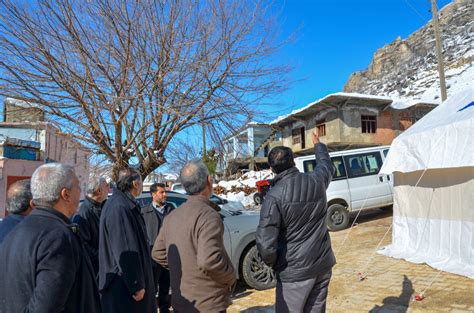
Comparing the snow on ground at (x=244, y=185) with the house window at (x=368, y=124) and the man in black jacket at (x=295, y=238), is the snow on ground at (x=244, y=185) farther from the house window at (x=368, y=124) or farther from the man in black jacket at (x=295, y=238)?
the man in black jacket at (x=295, y=238)

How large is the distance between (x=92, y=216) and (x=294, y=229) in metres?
2.05

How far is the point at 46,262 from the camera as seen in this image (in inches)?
66.2

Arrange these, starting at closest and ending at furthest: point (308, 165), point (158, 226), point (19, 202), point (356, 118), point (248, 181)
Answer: point (19, 202), point (158, 226), point (308, 165), point (248, 181), point (356, 118)

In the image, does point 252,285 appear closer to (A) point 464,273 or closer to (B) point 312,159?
(A) point 464,273

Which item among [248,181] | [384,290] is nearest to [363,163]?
[384,290]

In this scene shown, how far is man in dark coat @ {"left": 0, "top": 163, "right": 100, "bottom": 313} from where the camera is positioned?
66.1 inches

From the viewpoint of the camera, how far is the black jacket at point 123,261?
9.26ft

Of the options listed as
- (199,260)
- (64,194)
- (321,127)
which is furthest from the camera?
(321,127)

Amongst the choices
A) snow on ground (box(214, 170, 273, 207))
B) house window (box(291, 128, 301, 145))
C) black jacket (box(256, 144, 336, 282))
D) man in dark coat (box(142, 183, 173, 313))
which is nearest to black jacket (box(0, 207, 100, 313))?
black jacket (box(256, 144, 336, 282))

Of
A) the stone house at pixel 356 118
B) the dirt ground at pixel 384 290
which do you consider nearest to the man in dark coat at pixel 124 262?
the dirt ground at pixel 384 290

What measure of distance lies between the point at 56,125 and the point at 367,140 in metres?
A: 26.2

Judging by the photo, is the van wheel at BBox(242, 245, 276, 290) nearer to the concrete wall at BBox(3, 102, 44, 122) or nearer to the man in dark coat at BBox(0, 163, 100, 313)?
the concrete wall at BBox(3, 102, 44, 122)

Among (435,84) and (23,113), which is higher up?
(435,84)

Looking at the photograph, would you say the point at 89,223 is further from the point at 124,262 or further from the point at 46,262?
the point at 46,262
